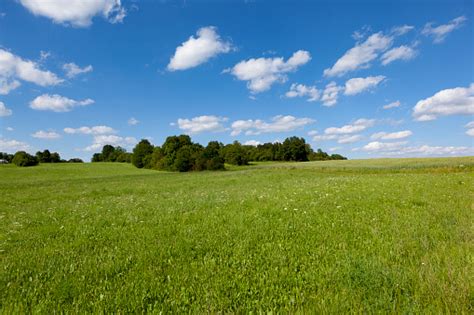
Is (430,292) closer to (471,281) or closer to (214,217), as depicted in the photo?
(471,281)

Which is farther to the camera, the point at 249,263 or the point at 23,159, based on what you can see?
the point at 23,159

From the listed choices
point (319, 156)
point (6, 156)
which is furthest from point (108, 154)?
point (319, 156)

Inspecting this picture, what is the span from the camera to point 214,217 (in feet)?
25.6

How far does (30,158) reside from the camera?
83.1 meters

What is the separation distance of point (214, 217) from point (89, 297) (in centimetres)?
443

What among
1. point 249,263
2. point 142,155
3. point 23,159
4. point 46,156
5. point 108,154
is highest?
point 108,154

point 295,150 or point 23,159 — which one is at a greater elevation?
point 295,150

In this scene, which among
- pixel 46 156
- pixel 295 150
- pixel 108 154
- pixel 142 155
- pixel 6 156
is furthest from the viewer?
pixel 108 154

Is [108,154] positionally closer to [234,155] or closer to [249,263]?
[234,155]

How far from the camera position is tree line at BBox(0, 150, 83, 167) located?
266 feet

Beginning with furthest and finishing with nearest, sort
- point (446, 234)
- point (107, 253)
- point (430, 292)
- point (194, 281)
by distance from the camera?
1. point (446, 234)
2. point (107, 253)
3. point (194, 281)
4. point (430, 292)

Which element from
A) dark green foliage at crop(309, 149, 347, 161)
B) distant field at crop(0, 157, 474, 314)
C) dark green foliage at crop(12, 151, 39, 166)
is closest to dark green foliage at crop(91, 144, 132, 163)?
dark green foliage at crop(12, 151, 39, 166)

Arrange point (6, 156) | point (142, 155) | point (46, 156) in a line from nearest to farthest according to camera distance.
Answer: point (142, 155) < point (46, 156) < point (6, 156)

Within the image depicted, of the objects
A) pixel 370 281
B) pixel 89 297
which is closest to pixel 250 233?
pixel 370 281
